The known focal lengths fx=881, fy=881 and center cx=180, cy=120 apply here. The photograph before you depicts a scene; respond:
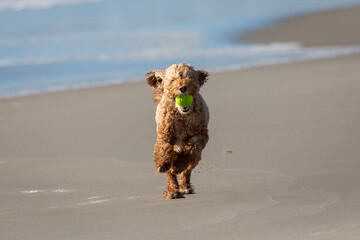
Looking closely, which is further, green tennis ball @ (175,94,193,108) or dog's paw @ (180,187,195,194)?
dog's paw @ (180,187,195,194)

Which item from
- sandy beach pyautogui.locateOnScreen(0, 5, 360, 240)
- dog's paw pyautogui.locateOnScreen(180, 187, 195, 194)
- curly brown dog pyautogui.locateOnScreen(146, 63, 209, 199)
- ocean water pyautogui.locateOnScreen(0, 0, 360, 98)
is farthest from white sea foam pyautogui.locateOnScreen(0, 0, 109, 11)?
curly brown dog pyautogui.locateOnScreen(146, 63, 209, 199)

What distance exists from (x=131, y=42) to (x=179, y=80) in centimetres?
1665

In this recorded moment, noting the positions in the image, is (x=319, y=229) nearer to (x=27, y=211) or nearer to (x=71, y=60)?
(x=27, y=211)

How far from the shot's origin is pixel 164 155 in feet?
25.0

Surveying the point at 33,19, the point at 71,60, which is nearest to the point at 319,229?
the point at 71,60

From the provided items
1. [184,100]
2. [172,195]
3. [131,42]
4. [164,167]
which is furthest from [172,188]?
[131,42]

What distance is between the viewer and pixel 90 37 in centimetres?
2609

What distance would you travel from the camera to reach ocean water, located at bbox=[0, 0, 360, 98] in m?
17.8

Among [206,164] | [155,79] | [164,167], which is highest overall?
[155,79]

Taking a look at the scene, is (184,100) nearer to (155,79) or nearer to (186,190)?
(155,79)

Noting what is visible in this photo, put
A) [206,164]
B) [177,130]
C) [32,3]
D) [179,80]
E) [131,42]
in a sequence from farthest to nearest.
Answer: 1. [32,3]
2. [131,42]
3. [206,164]
4. [177,130]
5. [179,80]

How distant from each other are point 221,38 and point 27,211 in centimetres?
1647

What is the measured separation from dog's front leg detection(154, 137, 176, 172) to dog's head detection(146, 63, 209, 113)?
383 mm

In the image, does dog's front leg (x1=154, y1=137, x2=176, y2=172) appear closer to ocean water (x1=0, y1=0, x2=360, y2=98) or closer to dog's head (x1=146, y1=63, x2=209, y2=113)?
dog's head (x1=146, y1=63, x2=209, y2=113)
